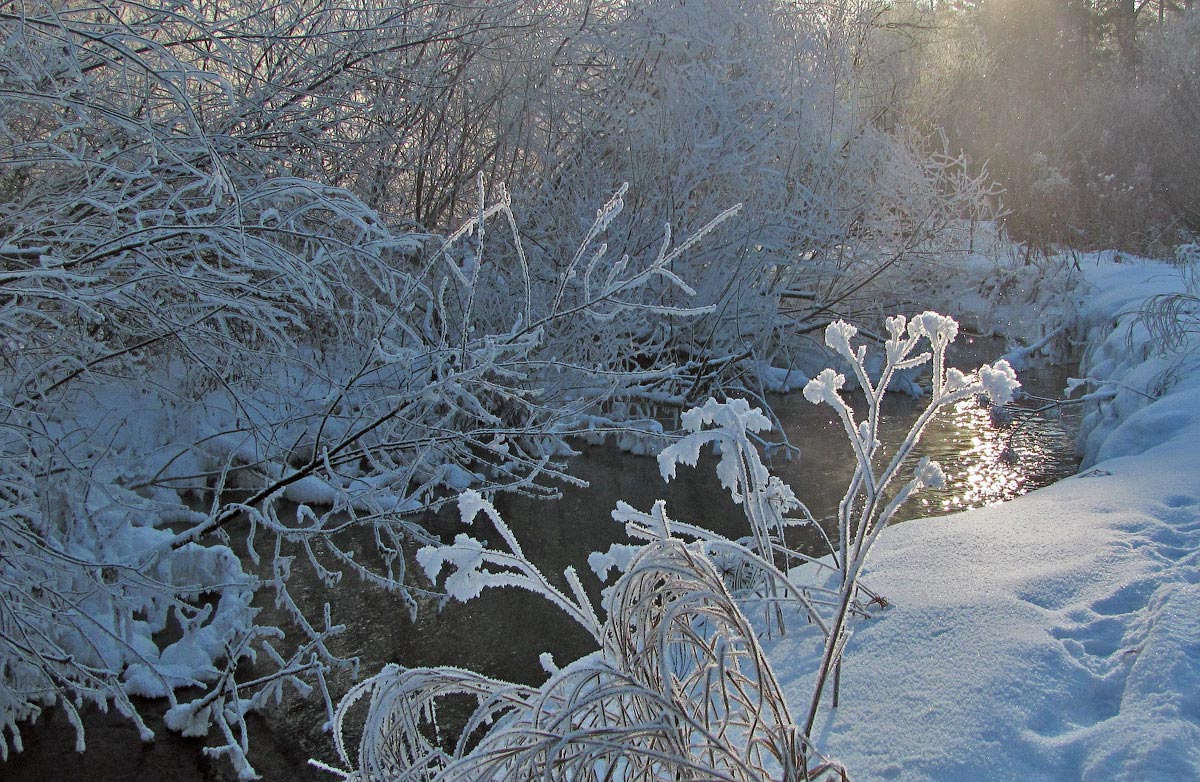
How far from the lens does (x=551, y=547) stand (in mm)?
6926

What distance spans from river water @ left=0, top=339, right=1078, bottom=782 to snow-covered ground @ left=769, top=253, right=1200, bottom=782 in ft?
2.66

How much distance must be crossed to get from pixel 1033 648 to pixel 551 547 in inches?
173

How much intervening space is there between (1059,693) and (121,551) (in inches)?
170

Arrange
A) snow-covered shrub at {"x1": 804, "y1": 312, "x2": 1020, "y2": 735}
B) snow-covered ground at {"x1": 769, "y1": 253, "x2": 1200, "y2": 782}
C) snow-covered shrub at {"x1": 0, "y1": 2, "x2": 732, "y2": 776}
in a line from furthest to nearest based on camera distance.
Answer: snow-covered shrub at {"x1": 0, "y1": 2, "x2": 732, "y2": 776}
snow-covered ground at {"x1": 769, "y1": 253, "x2": 1200, "y2": 782}
snow-covered shrub at {"x1": 804, "y1": 312, "x2": 1020, "y2": 735}

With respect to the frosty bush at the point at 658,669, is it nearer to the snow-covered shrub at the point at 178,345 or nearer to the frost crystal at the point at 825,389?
the frost crystal at the point at 825,389

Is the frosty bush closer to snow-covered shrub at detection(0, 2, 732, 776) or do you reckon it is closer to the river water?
the river water

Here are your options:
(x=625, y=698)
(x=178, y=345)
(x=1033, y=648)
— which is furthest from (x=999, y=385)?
(x=178, y=345)

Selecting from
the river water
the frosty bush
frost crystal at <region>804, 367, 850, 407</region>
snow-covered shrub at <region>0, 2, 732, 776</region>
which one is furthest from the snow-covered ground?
snow-covered shrub at <region>0, 2, 732, 776</region>

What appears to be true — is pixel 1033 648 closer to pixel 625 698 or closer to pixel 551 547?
pixel 625 698

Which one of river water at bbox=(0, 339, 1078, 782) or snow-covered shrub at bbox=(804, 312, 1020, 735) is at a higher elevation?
snow-covered shrub at bbox=(804, 312, 1020, 735)

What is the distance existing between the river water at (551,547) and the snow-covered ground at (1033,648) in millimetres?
810

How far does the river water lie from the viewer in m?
4.26

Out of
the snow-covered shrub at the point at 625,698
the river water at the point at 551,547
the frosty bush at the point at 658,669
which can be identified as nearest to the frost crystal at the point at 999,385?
the frosty bush at the point at 658,669

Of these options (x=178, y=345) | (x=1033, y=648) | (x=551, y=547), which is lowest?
(x=551, y=547)
